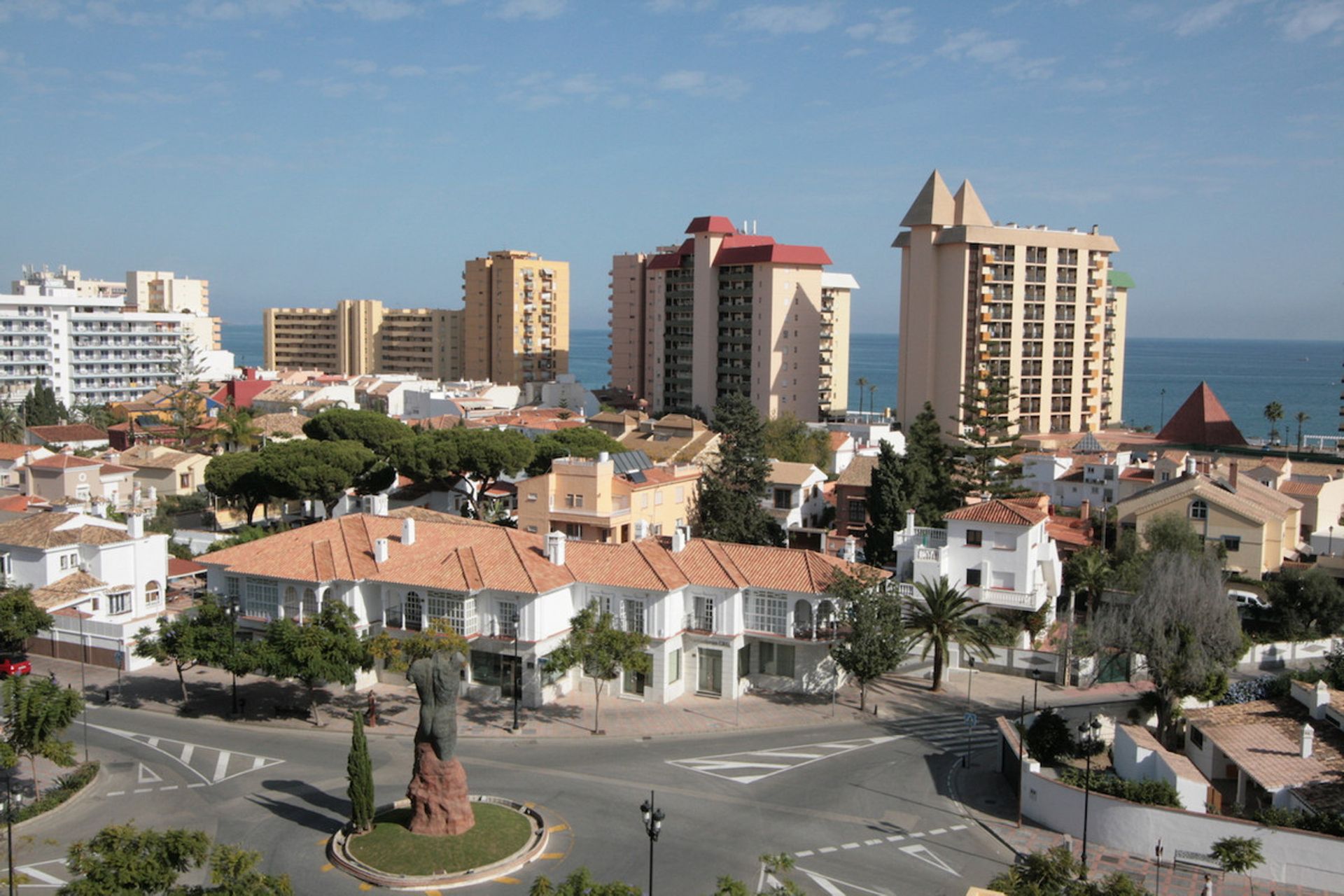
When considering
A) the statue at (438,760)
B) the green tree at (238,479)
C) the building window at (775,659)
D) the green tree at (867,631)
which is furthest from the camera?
the green tree at (238,479)

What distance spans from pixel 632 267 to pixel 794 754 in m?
101

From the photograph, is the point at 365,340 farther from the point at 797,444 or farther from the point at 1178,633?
the point at 1178,633

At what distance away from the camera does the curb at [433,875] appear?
2464 cm

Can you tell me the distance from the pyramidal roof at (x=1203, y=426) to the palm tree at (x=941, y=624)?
49.7 meters

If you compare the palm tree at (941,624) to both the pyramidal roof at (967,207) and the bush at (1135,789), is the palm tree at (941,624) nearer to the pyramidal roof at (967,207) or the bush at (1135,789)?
the bush at (1135,789)

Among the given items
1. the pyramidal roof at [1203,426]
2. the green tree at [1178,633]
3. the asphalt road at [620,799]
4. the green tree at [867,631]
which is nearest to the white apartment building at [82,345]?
the pyramidal roof at [1203,426]

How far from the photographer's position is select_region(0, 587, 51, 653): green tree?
38.3 metres

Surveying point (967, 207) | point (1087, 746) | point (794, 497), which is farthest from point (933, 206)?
point (1087, 746)

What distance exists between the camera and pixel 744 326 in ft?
359

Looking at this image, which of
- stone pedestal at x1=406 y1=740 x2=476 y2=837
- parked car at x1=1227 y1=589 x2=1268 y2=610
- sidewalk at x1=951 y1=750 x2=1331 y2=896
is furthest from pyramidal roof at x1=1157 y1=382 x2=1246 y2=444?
stone pedestal at x1=406 y1=740 x2=476 y2=837

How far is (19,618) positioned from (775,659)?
25.2 meters

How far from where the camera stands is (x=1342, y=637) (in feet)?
141

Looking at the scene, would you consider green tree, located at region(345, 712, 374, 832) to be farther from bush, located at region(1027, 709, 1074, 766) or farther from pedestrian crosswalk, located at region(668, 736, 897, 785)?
bush, located at region(1027, 709, 1074, 766)

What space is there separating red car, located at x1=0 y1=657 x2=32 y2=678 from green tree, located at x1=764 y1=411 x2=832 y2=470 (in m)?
44.1
